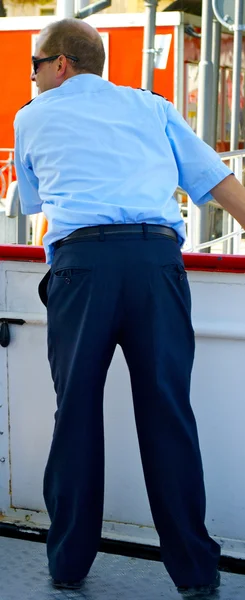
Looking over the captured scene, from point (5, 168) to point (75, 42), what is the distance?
1080 centimetres

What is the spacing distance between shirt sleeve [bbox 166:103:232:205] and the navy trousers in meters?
0.18

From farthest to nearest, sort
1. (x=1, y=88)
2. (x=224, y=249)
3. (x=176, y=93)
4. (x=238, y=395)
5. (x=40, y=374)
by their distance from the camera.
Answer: (x=1, y=88)
(x=176, y=93)
(x=224, y=249)
(x=40, y=374)
(x=238, y=395)

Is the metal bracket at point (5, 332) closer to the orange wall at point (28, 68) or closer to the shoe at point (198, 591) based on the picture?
the shoe at point (198, 591)

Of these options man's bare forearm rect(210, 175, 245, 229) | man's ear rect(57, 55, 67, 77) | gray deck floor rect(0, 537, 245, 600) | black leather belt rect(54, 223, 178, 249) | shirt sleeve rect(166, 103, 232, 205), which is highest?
man's ear rect(57, 55, 67, 77)

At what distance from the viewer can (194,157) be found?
94.0 inches

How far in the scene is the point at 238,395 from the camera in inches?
101

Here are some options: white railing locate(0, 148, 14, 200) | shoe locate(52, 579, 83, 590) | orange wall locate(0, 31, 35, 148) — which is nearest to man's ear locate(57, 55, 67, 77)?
shoe locate(52, 579, 83, 590)

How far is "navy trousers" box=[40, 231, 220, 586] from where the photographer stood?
228cm

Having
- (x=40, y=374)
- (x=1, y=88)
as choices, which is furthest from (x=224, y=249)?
(x=1, y=88)

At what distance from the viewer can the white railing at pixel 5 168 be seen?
41.5 feet

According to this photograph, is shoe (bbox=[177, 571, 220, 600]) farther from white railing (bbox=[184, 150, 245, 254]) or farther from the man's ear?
white railing (bbox=[184, 150, 245, 254])

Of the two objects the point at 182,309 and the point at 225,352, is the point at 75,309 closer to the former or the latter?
the point at 182,309

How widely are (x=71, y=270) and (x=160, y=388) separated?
36 cm

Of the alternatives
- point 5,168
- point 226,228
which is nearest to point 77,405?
point 226,228
